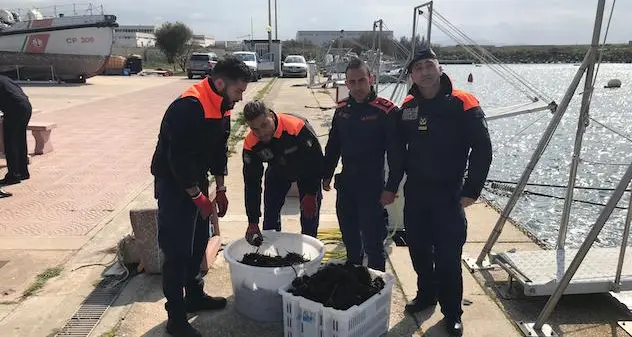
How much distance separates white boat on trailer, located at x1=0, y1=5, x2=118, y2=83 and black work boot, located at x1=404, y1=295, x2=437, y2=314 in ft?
85.5

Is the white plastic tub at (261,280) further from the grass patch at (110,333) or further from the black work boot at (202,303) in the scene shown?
the grass patch at (110,333)

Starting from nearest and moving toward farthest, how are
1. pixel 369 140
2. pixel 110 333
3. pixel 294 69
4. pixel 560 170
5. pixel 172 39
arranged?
pixel 110 333 < pixel 369 140 < pixel 560 170 < pixel 294 69 < pixel 172 39

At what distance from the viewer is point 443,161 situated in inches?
123

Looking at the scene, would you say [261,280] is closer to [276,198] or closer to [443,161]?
[276,198]

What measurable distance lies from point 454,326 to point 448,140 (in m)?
1.21

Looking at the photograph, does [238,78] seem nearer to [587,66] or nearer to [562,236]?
[587,66]

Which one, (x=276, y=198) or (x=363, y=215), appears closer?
(x=363, y=215)

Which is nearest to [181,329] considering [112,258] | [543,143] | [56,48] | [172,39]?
[112,258]

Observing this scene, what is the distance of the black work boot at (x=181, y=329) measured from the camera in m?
3.13

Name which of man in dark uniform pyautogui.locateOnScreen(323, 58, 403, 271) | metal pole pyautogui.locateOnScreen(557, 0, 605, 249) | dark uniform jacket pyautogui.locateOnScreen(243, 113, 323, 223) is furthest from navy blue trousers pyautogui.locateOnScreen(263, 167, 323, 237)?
metal pole pyautogui.locateOnScreen(557, 0, 605, 249)

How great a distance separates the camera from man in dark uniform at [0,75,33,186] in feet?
22.0

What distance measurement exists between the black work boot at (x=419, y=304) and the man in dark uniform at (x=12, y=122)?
19.3ft

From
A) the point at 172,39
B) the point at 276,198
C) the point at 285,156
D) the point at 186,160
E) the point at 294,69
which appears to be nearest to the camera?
the point at 186,160

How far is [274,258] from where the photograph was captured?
342 cm
